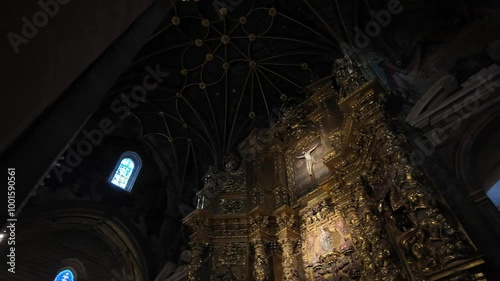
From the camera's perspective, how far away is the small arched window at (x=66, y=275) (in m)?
11.4

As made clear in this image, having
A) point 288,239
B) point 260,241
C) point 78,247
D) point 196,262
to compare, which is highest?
point 78,247

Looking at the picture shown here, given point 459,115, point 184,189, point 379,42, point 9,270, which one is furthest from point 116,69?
point 184,189

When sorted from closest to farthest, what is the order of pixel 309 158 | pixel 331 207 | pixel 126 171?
pixel 331 207
pixel 309 158
pixel 126 171

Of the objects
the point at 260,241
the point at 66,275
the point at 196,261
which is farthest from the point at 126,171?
the point at 260,241

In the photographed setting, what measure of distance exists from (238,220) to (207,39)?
7986 millimetres

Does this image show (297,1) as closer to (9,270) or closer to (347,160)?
(347,160)

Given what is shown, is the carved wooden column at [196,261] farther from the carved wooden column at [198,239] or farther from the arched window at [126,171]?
the arched window at [126,171]

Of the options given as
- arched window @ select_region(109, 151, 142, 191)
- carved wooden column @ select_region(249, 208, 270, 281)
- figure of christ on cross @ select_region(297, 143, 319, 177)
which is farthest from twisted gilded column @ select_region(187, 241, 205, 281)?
arched window @ select_region(109, 151, 142, 191)

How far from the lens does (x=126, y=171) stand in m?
14.3

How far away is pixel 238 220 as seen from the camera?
9672 millimetres

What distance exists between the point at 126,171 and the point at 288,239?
351 inches

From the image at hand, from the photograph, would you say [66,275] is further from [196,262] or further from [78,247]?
[196,262]

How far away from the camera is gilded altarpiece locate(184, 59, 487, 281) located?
190 inches

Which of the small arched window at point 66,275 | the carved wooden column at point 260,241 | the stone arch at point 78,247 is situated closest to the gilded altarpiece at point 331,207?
the carved wooden column at point 260,241
